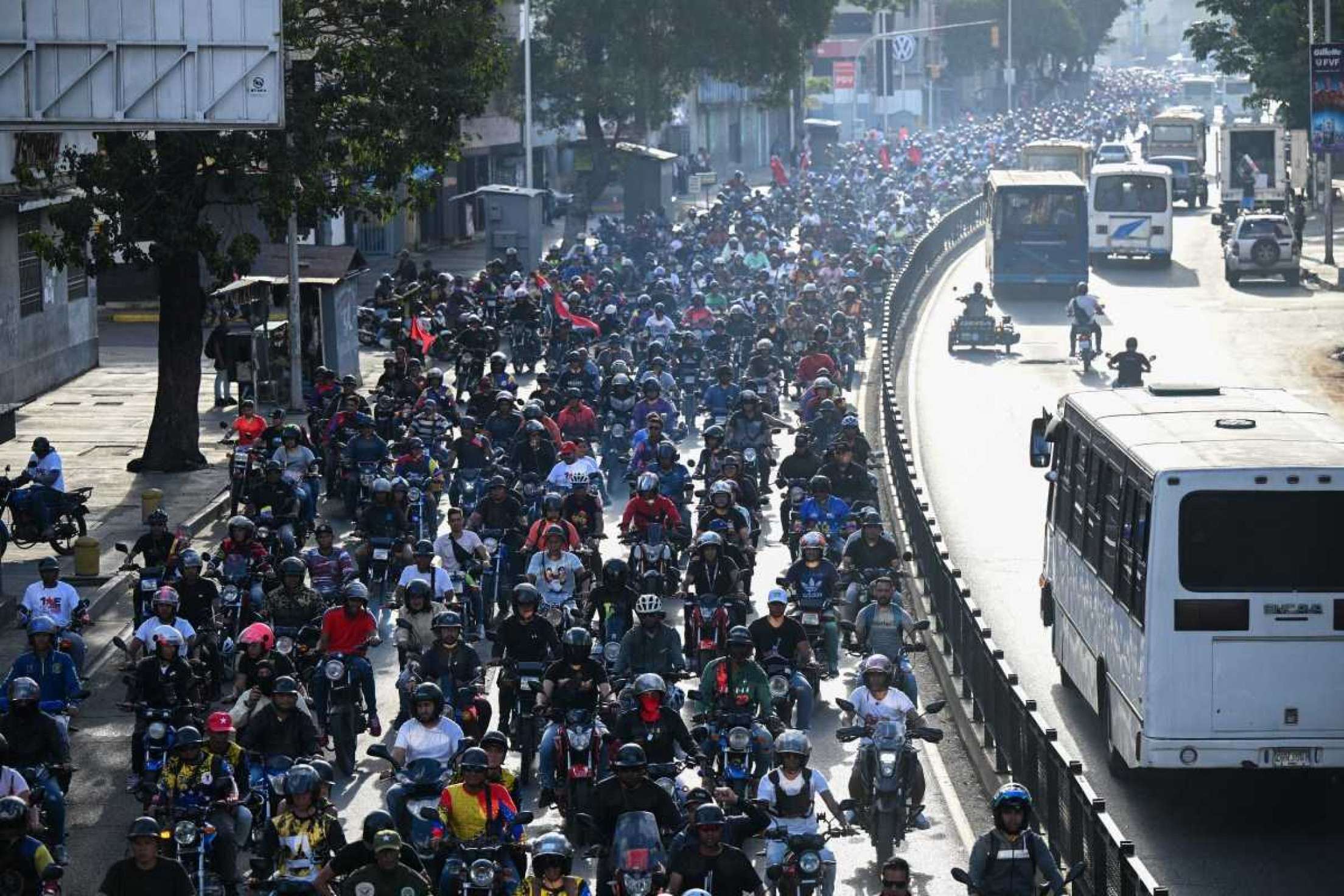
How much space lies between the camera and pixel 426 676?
18.0 metres

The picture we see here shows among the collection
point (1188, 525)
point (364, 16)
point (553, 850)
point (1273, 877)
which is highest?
point (364, 16)

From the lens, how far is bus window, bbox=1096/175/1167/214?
204 ft

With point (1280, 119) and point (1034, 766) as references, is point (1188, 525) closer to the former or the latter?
point (1034, 766)

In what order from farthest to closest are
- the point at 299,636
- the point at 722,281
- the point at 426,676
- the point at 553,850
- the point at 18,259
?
1. the point at 722,281
2. the point at 18,259
3. the point at 299,636
4. the point at 426,676
5. the point at 553,850

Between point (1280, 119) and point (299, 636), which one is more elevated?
point (1280, 119)

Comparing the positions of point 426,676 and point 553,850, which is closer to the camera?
point 553,850

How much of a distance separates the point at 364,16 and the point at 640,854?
2169cm

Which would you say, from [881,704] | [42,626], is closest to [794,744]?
[881,704]

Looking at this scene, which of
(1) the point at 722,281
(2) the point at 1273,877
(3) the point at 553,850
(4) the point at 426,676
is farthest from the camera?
(1) the point at 722,281

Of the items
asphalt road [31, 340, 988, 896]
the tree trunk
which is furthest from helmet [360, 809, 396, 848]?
the tree trunk

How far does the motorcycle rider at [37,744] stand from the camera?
638 inches

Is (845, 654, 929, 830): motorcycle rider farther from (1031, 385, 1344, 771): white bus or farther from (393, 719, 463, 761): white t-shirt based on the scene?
(393, 719, 463, 761): white t-shirt

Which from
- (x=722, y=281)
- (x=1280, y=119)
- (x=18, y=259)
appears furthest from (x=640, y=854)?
(x=1280, y=119)

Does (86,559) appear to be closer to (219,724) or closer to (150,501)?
(150,501)
